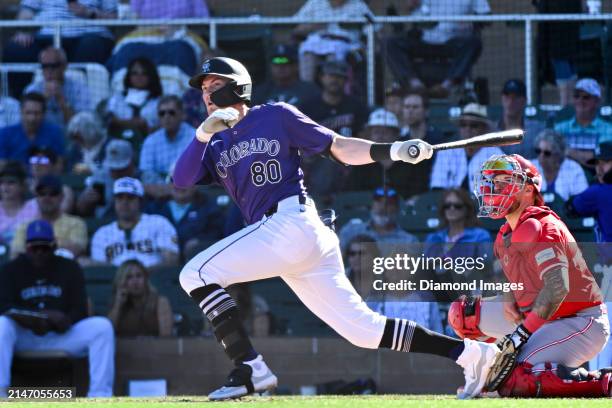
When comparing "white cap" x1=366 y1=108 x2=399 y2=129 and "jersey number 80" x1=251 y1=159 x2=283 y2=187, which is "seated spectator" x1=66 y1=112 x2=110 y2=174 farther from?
"jersey number 80" x1=251 y1=159 x2=283 y2=187

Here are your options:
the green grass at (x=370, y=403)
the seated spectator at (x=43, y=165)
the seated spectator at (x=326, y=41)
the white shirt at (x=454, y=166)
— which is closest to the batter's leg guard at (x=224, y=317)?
the green grass at (x=370, y=403)

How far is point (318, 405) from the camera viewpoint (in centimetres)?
561

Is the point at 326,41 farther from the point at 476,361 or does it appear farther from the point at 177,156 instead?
the point at 476,361

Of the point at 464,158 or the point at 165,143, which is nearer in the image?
the point at 464,158

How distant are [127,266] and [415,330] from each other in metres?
4.59

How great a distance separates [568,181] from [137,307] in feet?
12.1

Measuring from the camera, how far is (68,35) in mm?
11945

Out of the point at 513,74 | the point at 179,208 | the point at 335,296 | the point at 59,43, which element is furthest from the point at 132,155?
the point at 335,296

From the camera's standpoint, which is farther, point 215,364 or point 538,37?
point 538,37

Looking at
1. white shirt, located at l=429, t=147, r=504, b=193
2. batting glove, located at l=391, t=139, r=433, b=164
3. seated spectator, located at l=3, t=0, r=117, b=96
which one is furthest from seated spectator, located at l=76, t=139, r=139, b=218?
batting glove, located at l=391, t=139, r=433, b=164

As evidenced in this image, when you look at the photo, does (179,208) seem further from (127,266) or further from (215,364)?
(215,364)

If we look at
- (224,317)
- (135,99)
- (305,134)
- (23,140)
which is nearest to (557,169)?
(135,99)

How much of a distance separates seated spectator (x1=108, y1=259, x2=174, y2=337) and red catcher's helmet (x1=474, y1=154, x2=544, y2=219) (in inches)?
→ 167

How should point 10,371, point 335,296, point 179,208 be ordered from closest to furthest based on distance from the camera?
point 335,296 → point 10,371 → point 179,208
